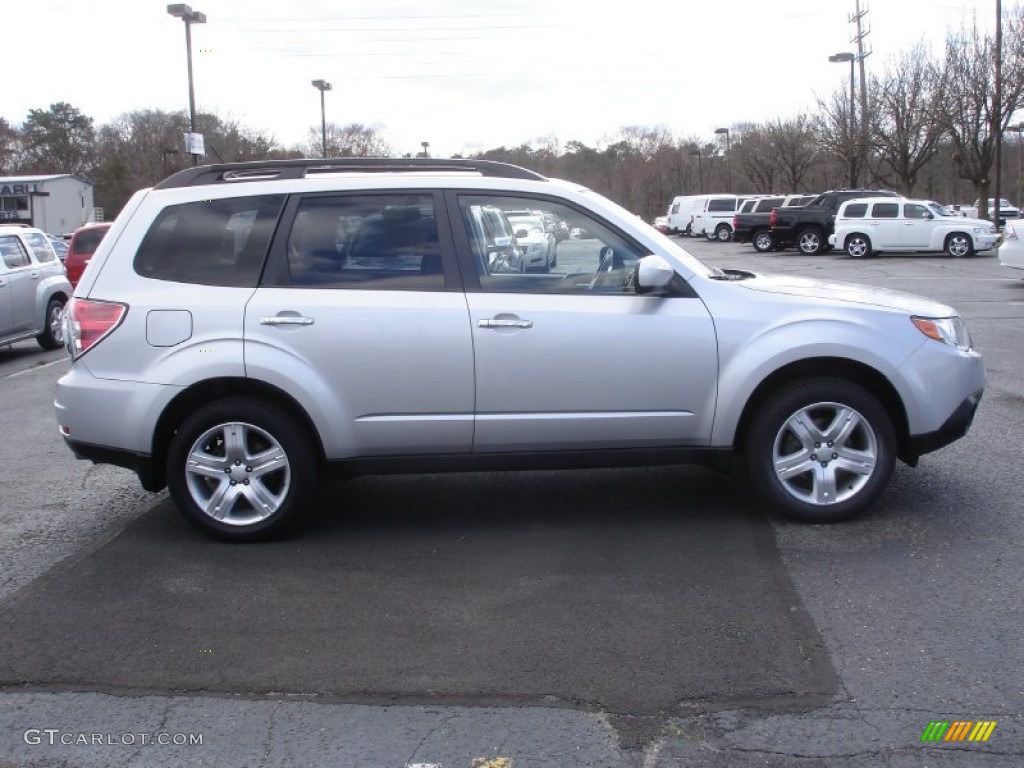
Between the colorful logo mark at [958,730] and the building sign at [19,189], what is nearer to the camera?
the colorful logo mark at [958,730]

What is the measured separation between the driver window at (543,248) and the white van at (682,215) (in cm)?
4640

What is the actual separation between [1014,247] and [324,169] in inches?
639

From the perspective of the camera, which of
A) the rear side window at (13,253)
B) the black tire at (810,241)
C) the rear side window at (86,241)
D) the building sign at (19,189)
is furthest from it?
the building sign at (19,189)

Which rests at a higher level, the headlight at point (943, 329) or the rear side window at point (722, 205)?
the rear side window at point (722, 205)

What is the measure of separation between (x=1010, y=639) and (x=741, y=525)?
1657mm

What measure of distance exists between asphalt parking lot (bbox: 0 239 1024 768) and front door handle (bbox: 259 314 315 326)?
45.0 inches

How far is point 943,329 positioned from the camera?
5.42 metres

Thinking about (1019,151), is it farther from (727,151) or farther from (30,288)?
(30,288)

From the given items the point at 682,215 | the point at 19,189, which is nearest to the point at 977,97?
the point at 682,215

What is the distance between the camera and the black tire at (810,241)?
110 ft

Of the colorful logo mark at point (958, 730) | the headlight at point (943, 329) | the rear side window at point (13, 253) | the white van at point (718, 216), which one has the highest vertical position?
the white van at point (718, 216)

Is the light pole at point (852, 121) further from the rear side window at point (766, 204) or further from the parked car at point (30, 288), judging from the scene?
the parked car at point (30, 288)

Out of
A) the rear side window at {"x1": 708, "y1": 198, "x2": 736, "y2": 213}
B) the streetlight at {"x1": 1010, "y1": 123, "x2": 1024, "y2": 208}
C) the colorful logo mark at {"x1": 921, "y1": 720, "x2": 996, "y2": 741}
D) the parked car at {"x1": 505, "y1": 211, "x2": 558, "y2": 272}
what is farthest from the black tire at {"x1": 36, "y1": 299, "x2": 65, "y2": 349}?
the streetlight at {"x1": 1010, "y1": 123, "x2": 1024, "y2": 208}

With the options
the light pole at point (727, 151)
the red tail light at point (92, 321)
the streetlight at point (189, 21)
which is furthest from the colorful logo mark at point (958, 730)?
the light pole at point (727, 151)
